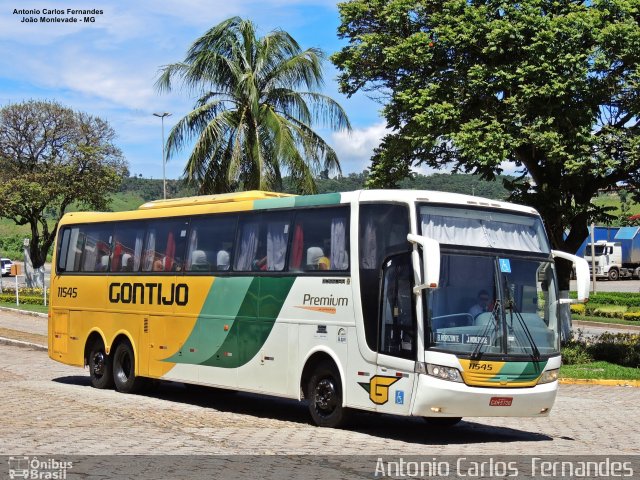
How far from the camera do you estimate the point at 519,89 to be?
20.9 metres

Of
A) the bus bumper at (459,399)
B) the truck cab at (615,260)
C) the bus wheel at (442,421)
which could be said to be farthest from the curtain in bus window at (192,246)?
the truck cab at (615,260)

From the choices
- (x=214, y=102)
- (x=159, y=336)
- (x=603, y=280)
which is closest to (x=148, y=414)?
(x=159, y=336)

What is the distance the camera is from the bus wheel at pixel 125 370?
720 inches

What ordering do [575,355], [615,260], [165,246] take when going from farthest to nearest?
1. [615,260]
2. [575,355]
3. [165,246]

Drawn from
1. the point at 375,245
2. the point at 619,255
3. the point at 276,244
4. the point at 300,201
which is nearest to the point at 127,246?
the point at 276,244

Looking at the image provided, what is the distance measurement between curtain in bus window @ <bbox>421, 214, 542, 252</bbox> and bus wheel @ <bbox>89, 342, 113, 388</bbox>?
8.74 metres

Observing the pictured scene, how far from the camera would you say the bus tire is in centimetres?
1891

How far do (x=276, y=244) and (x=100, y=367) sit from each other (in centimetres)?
606

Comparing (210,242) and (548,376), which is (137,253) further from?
(548,376)

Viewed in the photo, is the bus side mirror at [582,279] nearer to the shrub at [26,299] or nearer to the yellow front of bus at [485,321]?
the yellow front of bus at [485,321]

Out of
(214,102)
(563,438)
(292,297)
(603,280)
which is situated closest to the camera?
(563,438)

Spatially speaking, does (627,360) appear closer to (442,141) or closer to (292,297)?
(442,141)

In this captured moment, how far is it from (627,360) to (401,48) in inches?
349

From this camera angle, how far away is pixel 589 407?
1641 cm
